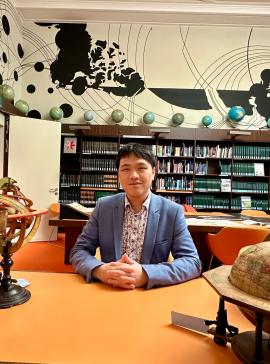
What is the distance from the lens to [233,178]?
5758 millimetres

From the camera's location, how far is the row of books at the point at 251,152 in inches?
219

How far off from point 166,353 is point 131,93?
5.72m

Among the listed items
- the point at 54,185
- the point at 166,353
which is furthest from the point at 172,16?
the point at 166,353

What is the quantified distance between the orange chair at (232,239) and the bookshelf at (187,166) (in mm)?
2973

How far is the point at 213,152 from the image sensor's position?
18.5 feet

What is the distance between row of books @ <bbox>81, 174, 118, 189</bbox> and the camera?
18.6ft

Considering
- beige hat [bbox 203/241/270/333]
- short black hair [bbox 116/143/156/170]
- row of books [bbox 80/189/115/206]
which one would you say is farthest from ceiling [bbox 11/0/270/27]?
beige hat [bbox 203/241/270/333]

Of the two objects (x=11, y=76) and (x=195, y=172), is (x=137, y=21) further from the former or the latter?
(x=195, y=172)

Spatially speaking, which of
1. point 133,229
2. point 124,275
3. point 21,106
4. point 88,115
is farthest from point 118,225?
point 21,106

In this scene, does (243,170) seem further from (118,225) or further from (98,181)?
A: (118,225)

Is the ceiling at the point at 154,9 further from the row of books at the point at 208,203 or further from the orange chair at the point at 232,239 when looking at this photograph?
the orange chair at the point at 232,239

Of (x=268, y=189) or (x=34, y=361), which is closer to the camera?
(x=34, y=361)

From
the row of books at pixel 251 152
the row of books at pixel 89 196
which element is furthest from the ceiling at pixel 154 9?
the row of books at pixel 89 196

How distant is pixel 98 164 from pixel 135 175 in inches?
167
